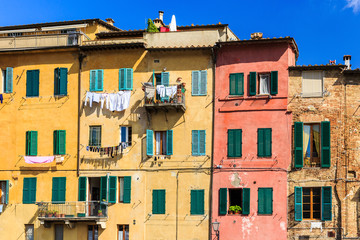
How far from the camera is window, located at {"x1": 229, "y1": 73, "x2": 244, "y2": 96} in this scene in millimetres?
38188

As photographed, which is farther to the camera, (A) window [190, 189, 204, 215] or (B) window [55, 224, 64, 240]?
(B) window [55, 224, 64, 240]

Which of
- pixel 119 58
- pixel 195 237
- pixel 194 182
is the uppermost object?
pixel 119 58

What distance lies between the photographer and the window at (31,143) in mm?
40656

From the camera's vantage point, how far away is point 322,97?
3725 cm

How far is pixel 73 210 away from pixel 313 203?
46.2ft

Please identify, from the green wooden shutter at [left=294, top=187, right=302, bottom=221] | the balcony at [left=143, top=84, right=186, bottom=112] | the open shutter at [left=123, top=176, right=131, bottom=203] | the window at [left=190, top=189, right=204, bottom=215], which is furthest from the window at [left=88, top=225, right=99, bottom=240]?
the green wooden shutter at [left=294, top=187, right=302, bottom=221]

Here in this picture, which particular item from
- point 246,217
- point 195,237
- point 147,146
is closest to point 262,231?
point 246,217

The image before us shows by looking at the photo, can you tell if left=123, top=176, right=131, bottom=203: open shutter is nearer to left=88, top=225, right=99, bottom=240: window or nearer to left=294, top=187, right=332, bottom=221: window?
left=88, top=225, right=99, bottom=240: window

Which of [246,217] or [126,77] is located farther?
[126,77]

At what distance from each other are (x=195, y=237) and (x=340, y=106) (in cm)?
1106

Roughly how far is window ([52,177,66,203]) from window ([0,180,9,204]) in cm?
308

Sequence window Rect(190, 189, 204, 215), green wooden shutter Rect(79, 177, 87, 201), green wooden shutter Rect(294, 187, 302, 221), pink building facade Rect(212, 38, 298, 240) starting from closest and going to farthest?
green wooden shutter Rect(294, 187, 302, 221) → pink building facade Rect(212, 38, 298, 240) → window Rect(190, 189, 204, 215) → green wooden shutter Rect(79, 177, 87, 201)

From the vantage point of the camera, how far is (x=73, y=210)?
39438 mm

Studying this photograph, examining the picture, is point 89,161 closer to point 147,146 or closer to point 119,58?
point 147,146
